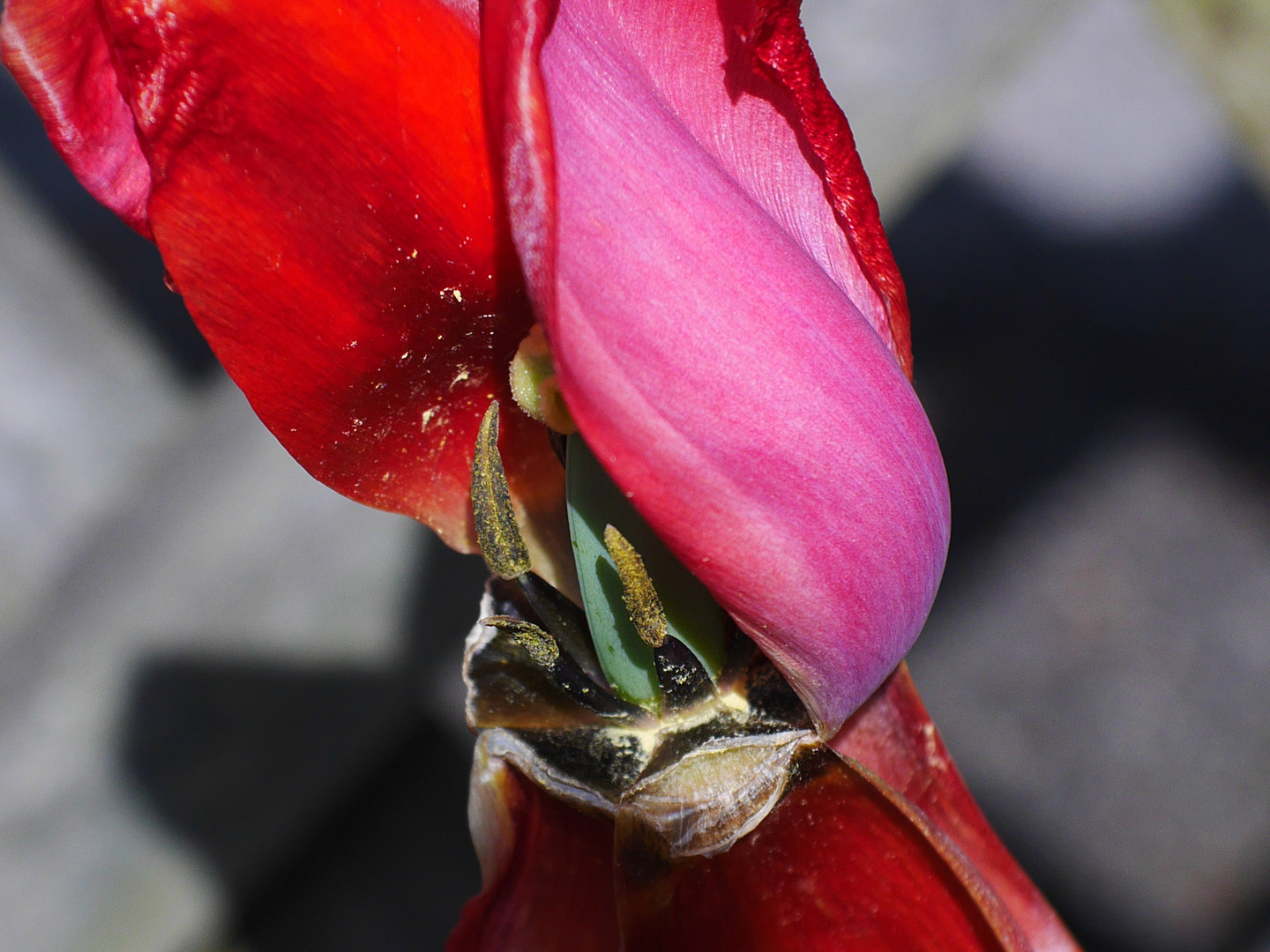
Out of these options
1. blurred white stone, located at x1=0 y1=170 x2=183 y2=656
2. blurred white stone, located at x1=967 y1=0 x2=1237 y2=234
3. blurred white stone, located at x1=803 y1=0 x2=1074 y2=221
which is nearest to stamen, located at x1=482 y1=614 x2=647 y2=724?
blurred white stone, located at x1=0 y1=170 x2=183 y2=656

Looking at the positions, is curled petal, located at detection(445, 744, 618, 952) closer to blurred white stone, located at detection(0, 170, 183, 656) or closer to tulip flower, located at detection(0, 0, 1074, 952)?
tulip flower, located at detection(0, 0, 1074, 952)

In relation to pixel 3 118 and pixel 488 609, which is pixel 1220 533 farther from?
pixel 3 118

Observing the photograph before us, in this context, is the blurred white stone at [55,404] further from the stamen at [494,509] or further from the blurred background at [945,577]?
the stamen at [494,509]

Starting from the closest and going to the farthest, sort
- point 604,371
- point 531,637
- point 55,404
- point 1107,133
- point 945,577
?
point 604,371
point 531,637
point 55,404
point 945,577
point 1107,133

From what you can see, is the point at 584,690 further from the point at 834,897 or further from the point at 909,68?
the point at 909,68

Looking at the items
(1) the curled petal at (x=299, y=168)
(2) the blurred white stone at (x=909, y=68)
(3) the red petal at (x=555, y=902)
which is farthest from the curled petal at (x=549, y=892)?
(2) the blurred white stone at (x=909, y=68)

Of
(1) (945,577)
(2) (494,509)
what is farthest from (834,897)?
(1) (945,577)
